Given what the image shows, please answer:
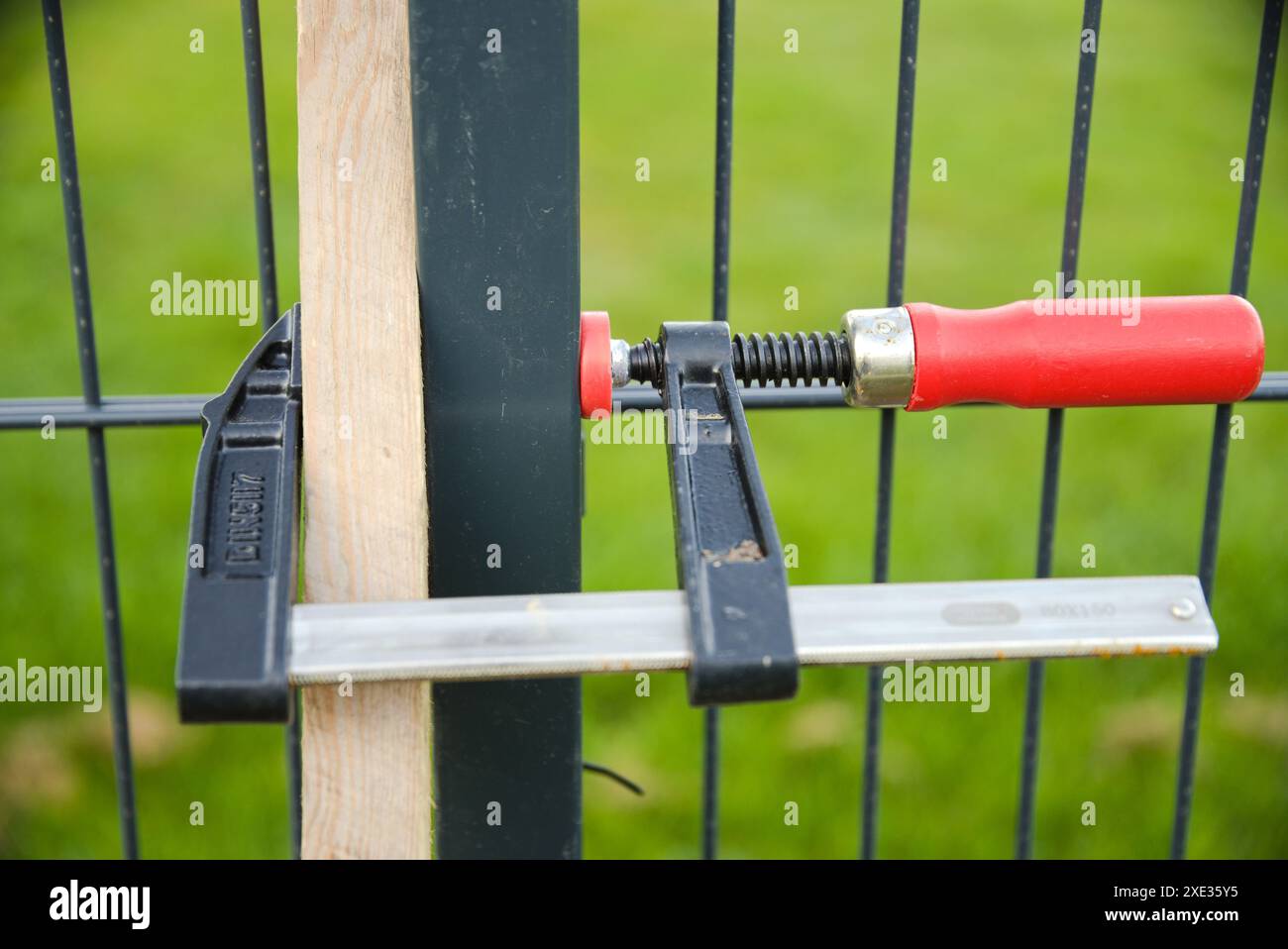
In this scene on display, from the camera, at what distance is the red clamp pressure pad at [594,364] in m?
0.90

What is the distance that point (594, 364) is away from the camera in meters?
0.90

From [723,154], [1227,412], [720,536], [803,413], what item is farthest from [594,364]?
[803,413]

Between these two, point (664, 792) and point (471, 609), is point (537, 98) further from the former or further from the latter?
point (664, 792)

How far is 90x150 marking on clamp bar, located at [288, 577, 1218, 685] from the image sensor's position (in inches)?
29.3

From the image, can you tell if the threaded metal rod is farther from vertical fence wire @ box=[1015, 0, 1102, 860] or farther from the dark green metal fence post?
vertical fence wire @ box=[1015, 0, 1102, 860]

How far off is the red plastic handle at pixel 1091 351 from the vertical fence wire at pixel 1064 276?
0.17 meters

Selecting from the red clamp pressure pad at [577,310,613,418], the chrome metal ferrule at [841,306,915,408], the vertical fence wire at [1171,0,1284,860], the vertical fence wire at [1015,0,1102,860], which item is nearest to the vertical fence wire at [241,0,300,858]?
the red clamp pressure pad at [577,310,613,418]

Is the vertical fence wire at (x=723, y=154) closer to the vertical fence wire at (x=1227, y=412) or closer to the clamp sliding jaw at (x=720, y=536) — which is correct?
the clamp sliding jaw at (x=720, y=536)

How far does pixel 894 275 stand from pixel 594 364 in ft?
1.32

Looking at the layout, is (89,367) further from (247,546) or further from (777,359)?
(777,359)

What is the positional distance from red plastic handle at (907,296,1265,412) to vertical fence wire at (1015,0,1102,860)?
0.17 metres

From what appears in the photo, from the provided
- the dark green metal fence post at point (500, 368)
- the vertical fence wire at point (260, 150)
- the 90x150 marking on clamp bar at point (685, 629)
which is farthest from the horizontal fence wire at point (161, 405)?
the 90x150 marking on clamp bar at point (685, 629)

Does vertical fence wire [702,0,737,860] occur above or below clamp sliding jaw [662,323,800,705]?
above

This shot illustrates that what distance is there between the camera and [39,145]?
4281mm
